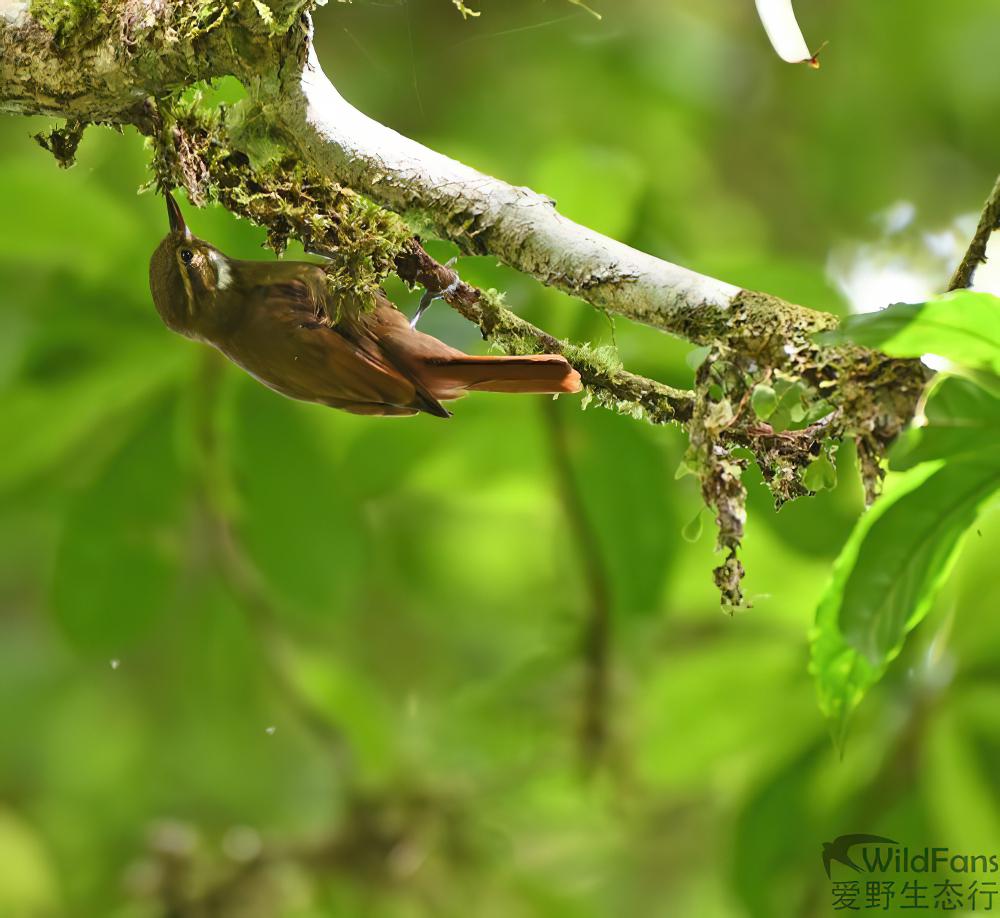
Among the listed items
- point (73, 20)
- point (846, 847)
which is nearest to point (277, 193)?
point (73, 20)

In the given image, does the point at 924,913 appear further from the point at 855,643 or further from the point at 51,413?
the point at 51,413

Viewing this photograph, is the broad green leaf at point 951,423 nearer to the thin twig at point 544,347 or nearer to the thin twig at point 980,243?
the thin twig at point 980,243

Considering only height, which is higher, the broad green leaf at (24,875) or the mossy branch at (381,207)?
the mossy branch at (381,207)

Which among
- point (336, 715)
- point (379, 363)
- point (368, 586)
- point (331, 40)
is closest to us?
point (379, 363)

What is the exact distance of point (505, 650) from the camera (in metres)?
3.24

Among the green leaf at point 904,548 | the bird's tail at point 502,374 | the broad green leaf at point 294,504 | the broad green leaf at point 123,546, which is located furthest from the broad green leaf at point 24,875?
the green leaf at point 904,548

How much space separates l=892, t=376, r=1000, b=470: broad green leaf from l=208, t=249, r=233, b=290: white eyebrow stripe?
671mm

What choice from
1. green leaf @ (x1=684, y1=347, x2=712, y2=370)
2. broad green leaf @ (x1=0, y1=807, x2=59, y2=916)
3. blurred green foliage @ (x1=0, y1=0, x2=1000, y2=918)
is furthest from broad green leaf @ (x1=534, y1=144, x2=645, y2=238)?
broad green leaf @ (x1=0, y1=807, x2=59, y2=916)

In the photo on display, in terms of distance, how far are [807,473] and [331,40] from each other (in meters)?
1.58

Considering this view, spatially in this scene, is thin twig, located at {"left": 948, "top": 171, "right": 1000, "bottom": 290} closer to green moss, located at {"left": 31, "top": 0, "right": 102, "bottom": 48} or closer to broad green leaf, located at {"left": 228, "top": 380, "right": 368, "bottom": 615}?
green moss, located at {"left": 31, "top": 0, "right": 102, "bottom": 48}

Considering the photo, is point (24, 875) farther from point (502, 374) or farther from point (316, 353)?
point (502, 374)

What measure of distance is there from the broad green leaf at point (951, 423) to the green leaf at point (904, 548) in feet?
0.27

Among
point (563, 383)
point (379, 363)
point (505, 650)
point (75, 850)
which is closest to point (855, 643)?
point (563, 383)

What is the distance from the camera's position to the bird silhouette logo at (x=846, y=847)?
2113mm
